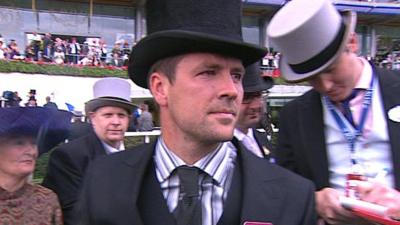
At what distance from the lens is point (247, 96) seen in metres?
3.52

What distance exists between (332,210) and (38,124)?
176 cm

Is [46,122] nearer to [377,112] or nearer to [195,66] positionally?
[195,66]

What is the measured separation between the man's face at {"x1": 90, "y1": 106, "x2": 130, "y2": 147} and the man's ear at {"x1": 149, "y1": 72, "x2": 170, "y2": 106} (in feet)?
6.18

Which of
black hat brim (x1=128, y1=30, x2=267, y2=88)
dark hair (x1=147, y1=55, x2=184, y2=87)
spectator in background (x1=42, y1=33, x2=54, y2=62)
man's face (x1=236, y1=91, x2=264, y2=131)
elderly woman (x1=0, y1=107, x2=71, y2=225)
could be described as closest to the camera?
black hat brim (x1=128, y1=30, x2=267, y2=88)

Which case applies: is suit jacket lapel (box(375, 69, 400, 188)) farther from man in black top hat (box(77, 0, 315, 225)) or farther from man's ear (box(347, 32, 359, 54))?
man in black top hat (box(77, 0, 315, 225))

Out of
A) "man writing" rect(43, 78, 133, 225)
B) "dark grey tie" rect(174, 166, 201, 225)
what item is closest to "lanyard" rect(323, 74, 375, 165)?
"dark grey tie" rect(174, 166, 201, 225)

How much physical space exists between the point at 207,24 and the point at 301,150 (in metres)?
Result: 0.81

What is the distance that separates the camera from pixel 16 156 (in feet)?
9.04

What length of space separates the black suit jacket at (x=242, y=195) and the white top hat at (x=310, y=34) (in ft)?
1.49

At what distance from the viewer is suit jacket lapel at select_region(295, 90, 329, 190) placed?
83.8 inches

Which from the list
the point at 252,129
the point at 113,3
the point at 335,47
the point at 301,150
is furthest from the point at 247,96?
the point at 113,3

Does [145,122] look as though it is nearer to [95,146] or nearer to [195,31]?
[95,146]

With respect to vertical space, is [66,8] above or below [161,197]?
above

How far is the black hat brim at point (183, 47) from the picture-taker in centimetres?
166
